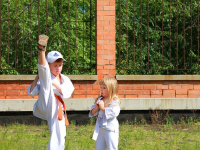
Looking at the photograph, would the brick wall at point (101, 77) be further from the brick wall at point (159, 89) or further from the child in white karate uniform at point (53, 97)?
the child in white karate uniform at point (53, 97)

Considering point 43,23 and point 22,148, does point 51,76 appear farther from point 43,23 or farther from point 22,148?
point 43,23

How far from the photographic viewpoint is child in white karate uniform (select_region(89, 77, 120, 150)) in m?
4.06

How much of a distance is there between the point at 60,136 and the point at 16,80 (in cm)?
334

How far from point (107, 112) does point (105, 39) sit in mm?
3298

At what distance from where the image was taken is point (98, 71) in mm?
7168

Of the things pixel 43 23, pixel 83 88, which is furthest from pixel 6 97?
pixel 43 23

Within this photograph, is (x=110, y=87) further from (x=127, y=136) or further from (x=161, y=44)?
(x=161, y=44)

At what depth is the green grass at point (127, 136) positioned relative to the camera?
5.50m

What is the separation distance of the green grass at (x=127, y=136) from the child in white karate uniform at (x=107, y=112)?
4.21 feet

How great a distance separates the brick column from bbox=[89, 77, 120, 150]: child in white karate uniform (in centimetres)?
306

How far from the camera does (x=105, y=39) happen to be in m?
7.18

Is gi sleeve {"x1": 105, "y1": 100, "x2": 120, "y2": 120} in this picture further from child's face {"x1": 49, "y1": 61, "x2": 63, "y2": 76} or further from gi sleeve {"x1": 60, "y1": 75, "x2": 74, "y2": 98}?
child's face {"x1": 49, "y1": 61, "x2": 63, "y2": 76}

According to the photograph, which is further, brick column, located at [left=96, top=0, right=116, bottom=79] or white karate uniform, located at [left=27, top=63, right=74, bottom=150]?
brick column, located at [left=96, top=0, right=116, bottom=79]

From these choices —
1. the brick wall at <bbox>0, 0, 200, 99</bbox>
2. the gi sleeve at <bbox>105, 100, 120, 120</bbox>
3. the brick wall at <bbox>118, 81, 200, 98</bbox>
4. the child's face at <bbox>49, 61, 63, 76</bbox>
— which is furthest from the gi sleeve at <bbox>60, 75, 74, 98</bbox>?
the brick wall at <bbox>118, 81, 200, 98</bbox>
